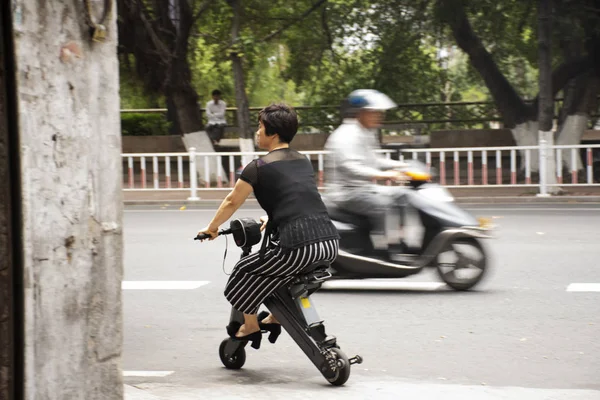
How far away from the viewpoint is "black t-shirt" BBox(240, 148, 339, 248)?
5.68 meters

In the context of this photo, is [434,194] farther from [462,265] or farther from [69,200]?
[69,200]

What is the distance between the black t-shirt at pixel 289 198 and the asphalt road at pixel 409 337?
849 millimetres

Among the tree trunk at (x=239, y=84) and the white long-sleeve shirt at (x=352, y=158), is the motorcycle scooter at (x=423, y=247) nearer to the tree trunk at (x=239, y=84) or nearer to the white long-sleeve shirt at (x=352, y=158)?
the white long-sleeve shirt at (x=352, y=158)

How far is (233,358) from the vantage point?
6270mm

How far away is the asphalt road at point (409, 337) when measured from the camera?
19.0ft

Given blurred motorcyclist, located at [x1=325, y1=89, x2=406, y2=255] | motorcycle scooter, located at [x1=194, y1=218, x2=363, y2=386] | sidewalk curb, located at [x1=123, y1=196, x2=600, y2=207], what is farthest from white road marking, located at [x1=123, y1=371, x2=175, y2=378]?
sidewalk curb, located at [x1=123, y1=196, x2=600, y2=207]

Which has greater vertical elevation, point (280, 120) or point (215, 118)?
point (215, 118)

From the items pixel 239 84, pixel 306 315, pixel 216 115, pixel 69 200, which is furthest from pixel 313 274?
pixel 216 115

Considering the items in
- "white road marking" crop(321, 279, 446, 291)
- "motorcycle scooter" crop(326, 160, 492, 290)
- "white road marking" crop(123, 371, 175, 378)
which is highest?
"motorcycle scooter" crop(326, 160, 492, 290)

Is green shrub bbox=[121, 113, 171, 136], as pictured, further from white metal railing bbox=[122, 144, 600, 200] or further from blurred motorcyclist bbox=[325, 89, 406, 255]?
blurred motorcyclist bbox=[325, 89, 406, 255]

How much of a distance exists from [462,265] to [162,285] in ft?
8.89

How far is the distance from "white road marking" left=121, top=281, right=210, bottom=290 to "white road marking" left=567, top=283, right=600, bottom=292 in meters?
3.20

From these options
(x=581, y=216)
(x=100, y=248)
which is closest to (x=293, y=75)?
(x=581, y=216)

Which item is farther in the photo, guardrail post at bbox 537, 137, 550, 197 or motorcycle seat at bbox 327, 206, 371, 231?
guardrail post at bbox 537, 137, 550, 197
